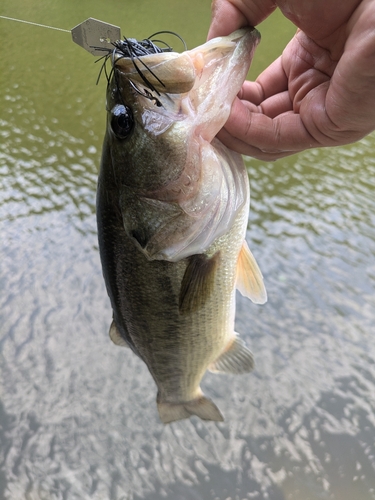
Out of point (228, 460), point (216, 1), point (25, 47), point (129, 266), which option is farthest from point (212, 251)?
point (25, 47)

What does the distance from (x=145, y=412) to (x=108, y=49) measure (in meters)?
2.55

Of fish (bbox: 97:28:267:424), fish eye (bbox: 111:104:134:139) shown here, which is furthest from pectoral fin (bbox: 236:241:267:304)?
fish eye (bbox: 111:104:134:139)

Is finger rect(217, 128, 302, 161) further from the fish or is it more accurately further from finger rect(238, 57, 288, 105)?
finger rect(238, 57, 288, 105)

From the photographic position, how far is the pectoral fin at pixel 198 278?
1325 mm

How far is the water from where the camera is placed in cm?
268

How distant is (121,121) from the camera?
44.4 inches

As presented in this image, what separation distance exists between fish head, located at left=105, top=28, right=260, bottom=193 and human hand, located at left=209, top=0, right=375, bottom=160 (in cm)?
12

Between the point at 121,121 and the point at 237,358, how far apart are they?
112cm

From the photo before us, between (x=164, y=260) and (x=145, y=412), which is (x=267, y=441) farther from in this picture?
(x=164, y=260)

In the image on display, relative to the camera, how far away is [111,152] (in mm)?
1209

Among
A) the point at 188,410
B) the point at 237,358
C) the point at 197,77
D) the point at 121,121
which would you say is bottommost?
the point at 188,410

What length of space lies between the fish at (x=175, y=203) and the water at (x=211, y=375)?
148 centimetres

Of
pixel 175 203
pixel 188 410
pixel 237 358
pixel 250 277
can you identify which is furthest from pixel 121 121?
pixel 188 410

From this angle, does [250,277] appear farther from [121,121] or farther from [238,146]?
[121,121]
